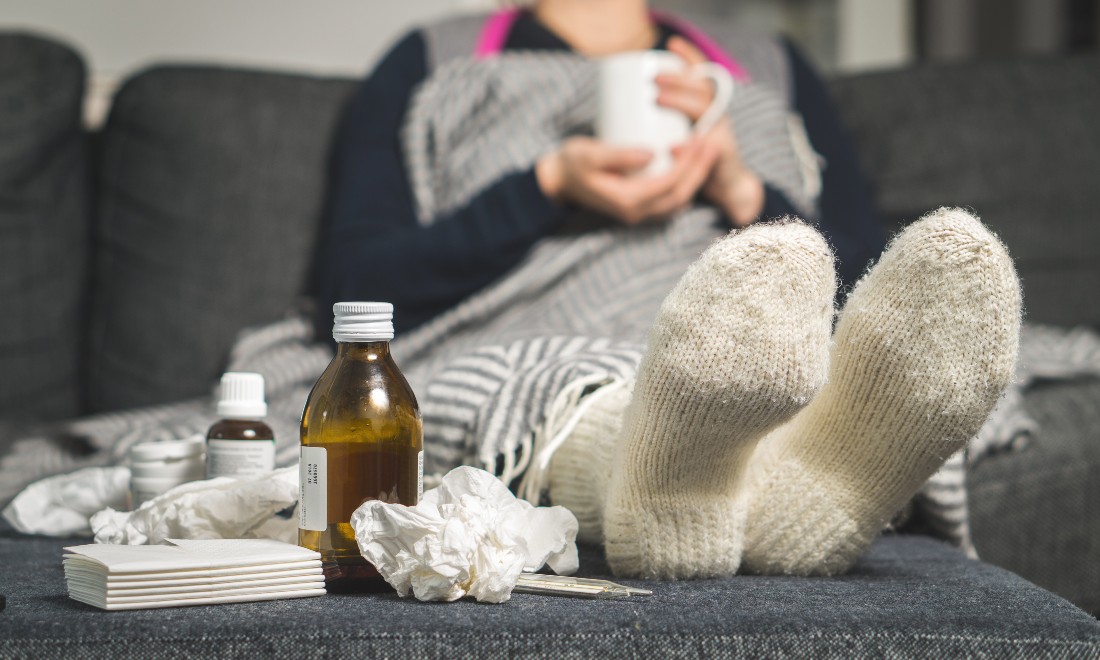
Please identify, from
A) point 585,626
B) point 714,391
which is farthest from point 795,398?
point 585,626

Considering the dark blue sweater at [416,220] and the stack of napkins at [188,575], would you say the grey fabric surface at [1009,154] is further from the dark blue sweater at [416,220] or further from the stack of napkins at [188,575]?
the stack of napkins at [188,575]

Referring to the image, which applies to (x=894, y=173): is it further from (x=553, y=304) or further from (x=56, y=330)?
(x=56, y=330)


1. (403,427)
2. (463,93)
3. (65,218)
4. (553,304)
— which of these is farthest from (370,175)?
(403,427)

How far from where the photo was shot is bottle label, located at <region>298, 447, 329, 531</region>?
0.52 meters

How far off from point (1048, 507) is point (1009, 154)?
68cm

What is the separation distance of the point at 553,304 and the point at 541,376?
1.18ft

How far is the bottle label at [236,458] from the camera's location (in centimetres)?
65

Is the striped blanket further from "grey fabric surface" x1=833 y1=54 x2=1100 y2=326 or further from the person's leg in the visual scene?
"grey fabric surface" x1=833 y1=54 x2=1100 y2=326

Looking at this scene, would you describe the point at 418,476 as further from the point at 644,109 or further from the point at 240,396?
the point at 644,109

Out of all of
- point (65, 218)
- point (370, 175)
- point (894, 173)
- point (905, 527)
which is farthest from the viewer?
point (894, 173)

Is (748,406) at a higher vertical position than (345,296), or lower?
higher

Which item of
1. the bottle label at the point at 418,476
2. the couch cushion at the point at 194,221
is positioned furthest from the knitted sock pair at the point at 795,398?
the couch cushion at the point at 194,221

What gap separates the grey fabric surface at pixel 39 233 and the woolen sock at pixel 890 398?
96cm

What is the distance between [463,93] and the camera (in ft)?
3.98
